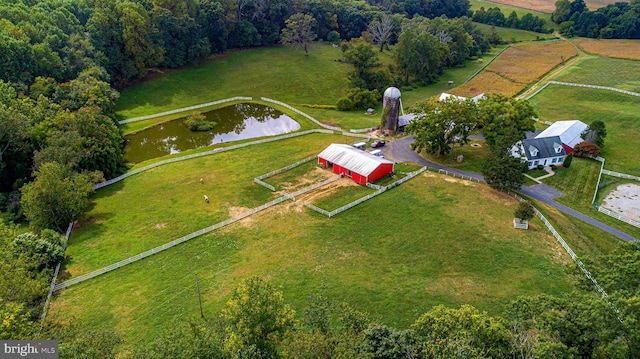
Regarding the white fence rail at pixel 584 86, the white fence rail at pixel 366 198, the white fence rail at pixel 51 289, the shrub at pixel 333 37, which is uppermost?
the shrub at pixel 333 37

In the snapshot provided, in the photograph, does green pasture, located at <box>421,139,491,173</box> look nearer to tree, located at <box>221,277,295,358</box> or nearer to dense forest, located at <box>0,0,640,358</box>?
dense forest, located at <box>0,0,640,358</box>

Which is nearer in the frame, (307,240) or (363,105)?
(307,240)

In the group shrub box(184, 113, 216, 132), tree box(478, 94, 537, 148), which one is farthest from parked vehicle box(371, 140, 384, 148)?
shrub box(184, 113, 216, 132)

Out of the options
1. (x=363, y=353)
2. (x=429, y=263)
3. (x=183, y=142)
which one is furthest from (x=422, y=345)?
(x=183, y=142)

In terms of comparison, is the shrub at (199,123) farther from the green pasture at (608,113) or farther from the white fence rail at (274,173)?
the green pasture at (608,113)

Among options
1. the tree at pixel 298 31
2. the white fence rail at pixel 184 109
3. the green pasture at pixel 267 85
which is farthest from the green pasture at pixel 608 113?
the white fence rail at pixel 184 109

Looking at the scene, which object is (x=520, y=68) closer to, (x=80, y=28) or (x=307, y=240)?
(x=307, y=240)
